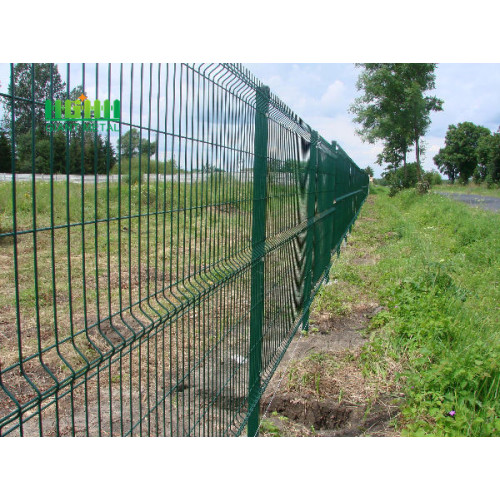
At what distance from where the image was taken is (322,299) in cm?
688

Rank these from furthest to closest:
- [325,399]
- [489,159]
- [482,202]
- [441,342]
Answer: [489,159] < [482,202] < [441,342] < [325,399]

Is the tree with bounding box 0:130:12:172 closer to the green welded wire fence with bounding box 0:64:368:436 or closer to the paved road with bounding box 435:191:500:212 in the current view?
the green welded wire fence with bounding box 0:64:368:436

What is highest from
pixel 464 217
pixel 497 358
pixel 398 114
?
pixel 398 114

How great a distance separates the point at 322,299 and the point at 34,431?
427cm

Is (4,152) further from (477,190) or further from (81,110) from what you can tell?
(477,190)

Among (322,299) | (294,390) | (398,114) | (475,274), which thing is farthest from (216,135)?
(398,114)

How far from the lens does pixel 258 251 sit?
11.7ft

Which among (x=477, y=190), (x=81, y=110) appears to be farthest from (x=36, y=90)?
(x=477, y=190)

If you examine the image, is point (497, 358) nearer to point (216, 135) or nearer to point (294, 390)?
point (294, 390)

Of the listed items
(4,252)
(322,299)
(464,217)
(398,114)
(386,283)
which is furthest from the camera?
(398,114)

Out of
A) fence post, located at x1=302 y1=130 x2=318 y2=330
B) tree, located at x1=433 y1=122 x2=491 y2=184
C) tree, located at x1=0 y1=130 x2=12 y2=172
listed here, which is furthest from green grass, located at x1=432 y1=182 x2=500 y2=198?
tree, located at x1=0 y1=130 x2=12 y2=172

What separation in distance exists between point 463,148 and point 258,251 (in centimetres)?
8205

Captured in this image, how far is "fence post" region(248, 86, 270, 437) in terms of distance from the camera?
11.2 ft

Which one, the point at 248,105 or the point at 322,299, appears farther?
the point at 322,299
